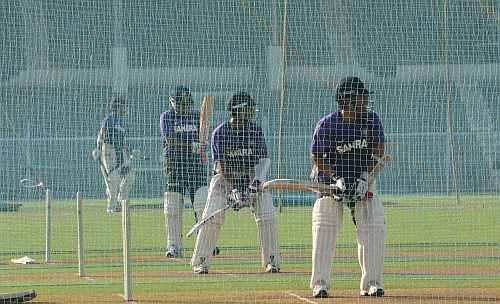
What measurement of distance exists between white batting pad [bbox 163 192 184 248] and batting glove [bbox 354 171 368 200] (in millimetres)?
5513

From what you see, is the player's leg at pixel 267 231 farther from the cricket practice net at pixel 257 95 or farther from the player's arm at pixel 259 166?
the cricket practice net at pixel 257 95

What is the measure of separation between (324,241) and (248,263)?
14.4 feet

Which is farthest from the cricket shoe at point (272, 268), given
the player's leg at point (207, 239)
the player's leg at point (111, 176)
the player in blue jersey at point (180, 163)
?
the player's leg at point (111, 176)

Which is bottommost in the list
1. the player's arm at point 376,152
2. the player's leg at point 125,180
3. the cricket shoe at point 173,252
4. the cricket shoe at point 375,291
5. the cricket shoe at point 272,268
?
the cricket shoe at point 375,291

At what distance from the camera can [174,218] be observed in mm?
17984

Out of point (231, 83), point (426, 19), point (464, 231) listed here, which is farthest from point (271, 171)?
point (464, 231)

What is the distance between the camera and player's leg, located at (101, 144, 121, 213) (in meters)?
29.3

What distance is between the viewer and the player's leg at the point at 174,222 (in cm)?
1778

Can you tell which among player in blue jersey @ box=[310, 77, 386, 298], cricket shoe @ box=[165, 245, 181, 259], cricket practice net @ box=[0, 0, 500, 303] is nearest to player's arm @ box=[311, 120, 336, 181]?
player in blue jersey @ box=[310, 77, 386, 298]

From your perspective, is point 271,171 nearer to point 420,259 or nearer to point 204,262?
point 420,259

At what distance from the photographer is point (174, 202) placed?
1816cm

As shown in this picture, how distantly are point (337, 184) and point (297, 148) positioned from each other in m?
18.6

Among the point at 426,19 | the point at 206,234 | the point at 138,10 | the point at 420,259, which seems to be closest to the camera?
the point at 206,234

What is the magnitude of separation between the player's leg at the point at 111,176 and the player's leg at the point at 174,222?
1103 cm
